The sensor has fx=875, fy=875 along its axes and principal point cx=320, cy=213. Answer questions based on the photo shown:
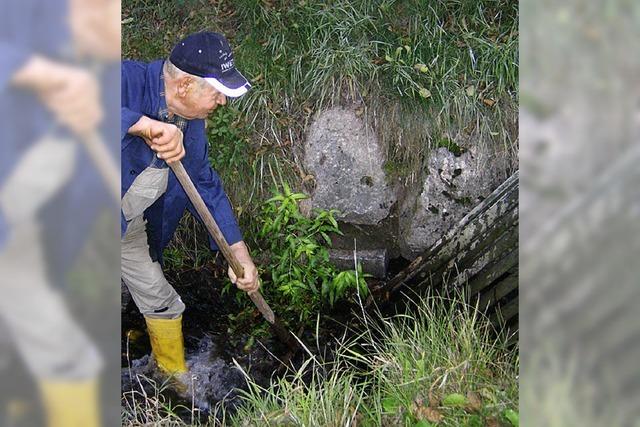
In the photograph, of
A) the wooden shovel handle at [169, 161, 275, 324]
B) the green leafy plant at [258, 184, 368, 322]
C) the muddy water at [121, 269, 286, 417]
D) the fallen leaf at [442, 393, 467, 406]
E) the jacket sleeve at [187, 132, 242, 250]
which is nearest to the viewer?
the fallen leaf at [442, 393, 467, 406]

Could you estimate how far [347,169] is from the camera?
5.74 m

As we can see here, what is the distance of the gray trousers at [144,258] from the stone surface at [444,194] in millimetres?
1728

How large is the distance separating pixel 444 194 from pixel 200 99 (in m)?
2.35

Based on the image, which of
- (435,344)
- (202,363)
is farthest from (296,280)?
(435,344)

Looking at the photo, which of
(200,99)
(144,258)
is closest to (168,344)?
(144,258)

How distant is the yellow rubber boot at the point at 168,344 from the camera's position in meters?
4.68

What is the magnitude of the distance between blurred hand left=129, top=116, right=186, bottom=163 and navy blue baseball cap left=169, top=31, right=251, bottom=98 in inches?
13.7

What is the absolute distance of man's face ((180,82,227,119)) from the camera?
3.68m

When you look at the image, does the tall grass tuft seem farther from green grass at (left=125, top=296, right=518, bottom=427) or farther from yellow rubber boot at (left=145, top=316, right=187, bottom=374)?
yellow rubber boot at (left=145, top=316, right=187, bottom=374)
